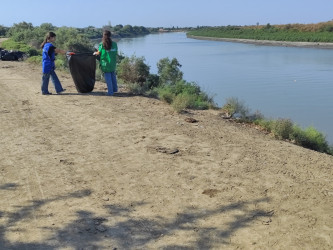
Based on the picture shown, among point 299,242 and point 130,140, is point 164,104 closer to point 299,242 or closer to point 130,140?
point 130,140

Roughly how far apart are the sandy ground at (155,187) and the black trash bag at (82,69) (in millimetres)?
2849

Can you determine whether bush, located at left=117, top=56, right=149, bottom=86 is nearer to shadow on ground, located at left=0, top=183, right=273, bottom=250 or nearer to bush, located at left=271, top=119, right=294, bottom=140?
bush, located at left=271, top=119, right=294, bottom=140

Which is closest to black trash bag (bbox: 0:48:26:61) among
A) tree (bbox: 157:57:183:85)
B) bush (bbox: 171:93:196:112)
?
tree (bbox: 157:57:183:85)

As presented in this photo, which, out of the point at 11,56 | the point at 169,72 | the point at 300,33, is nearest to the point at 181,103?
the point at 169,72

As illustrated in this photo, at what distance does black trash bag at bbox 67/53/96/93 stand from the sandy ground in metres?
2.85

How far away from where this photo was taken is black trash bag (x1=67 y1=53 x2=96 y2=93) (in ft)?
35.3

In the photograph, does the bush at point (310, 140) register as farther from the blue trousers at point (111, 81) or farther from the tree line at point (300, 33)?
the tree line at point (300, 33)

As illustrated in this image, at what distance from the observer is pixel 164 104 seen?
10.2m

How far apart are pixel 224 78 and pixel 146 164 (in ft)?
61.8

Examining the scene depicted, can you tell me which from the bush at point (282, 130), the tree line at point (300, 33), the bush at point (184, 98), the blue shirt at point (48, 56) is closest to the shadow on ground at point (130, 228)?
the bush at point (282, 130)

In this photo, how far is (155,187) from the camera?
16.2ft

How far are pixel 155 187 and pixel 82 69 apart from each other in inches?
265

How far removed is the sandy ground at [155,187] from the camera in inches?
152

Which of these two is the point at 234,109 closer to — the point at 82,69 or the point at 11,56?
the point at 82,69
